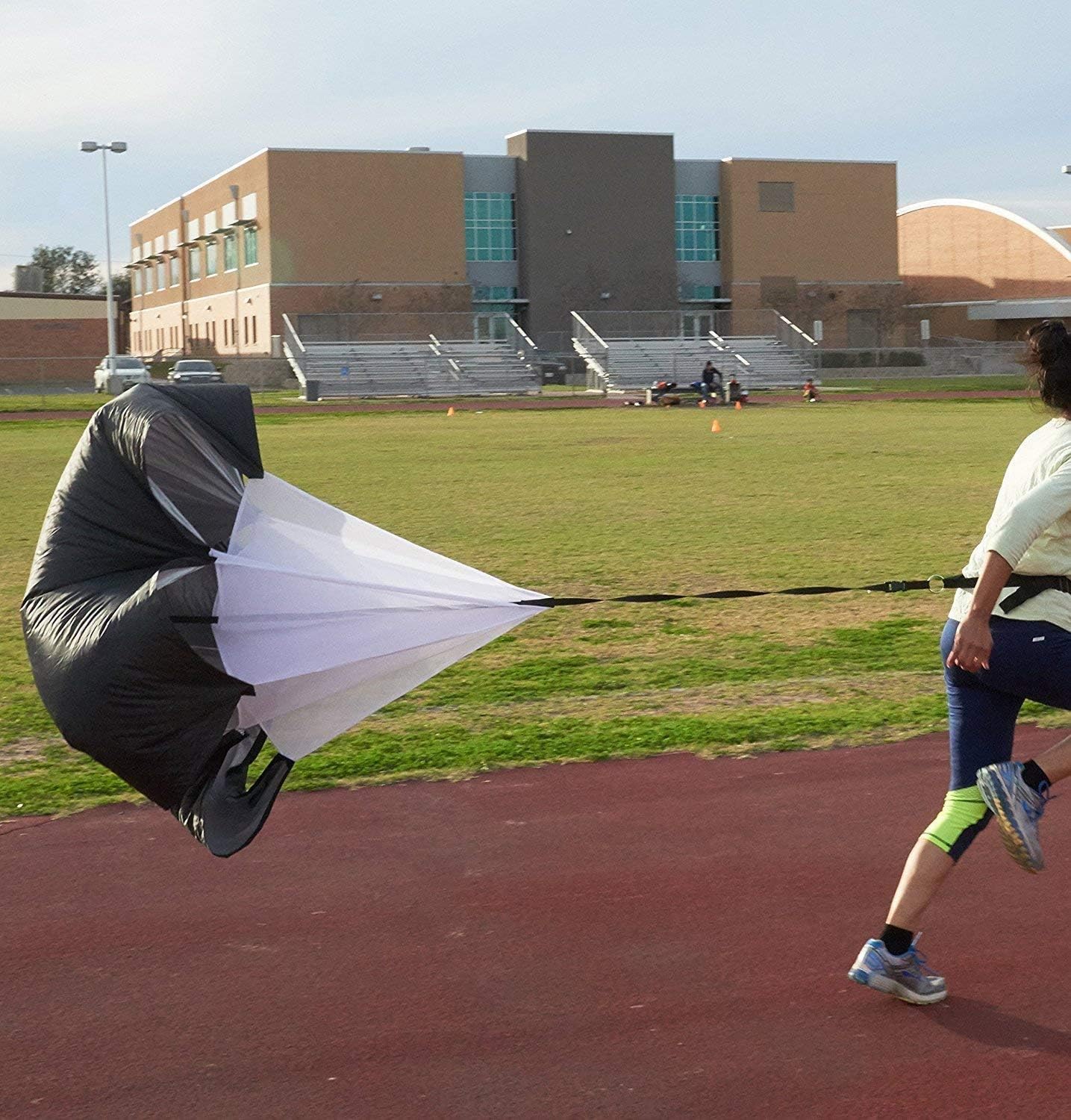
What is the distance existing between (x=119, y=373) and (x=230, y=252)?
99.9 feet

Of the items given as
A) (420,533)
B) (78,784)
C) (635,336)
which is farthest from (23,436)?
(635,336)

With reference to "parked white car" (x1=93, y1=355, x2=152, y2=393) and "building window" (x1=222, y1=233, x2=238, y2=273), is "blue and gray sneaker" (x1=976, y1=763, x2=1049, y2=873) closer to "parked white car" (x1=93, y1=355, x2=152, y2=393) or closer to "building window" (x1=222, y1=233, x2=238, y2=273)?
"parked white car" (x1=93, y1=355, x2=152, y2=393)

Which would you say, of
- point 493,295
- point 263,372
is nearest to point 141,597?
point 263,372

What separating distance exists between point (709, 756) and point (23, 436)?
3272 centimetres

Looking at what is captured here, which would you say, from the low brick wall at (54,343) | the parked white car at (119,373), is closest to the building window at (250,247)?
the low brick wall at (54,343)

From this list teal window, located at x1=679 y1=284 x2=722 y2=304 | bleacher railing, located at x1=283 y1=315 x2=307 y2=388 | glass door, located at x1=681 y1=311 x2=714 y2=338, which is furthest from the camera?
teal window, located at x1=679 y1=284 x2=722 y2=304

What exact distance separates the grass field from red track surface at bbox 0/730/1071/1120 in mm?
991

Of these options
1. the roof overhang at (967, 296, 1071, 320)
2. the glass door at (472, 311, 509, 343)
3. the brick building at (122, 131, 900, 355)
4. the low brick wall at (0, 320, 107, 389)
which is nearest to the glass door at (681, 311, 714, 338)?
the brick building at (122, 131, 900, 355)

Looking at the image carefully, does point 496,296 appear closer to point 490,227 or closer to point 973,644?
point 490,227

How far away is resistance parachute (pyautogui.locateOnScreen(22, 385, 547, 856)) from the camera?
459 cm

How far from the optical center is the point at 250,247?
8731cm

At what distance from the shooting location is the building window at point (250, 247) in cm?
8604

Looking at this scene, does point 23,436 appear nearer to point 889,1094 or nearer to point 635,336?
point 889,1094

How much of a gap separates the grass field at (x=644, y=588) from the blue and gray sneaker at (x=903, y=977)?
5.34ft
